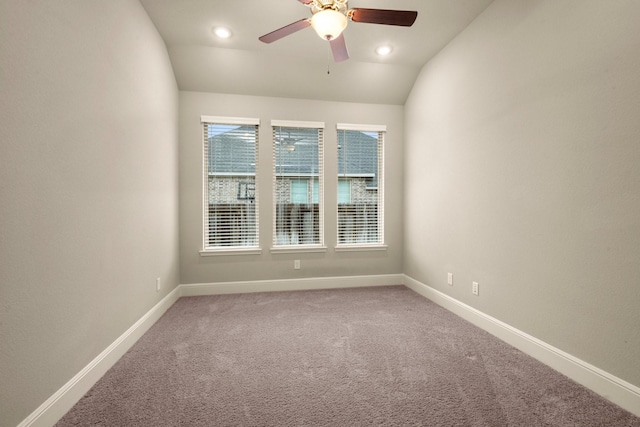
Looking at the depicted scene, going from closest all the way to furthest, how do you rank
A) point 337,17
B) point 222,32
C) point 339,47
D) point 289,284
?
point 337,17 → point 339,47 → point 222,32 → point 289,284

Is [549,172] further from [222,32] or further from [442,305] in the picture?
[222,32]

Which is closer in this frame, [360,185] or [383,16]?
[383,16]

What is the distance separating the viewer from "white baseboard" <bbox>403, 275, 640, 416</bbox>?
146 cm

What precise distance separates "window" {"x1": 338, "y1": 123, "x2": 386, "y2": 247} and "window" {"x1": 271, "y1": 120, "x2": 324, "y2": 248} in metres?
0.32

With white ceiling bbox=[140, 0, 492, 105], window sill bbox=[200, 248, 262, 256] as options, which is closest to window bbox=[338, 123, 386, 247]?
white ceiling bbox=[140, 0, 492, 105]

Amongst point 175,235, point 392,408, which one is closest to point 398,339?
point 392,408

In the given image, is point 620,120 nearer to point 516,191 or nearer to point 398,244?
point 516,191

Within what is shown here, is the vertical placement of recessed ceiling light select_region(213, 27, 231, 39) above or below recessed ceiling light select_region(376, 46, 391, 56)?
below

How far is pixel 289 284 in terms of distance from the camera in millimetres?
3645

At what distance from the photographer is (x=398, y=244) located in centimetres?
392

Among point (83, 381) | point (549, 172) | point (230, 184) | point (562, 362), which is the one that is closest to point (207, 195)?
point (230, 184)

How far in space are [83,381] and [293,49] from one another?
3401mm

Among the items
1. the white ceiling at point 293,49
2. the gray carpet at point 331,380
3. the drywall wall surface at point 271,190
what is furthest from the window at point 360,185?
the gray carpet at point 331,380

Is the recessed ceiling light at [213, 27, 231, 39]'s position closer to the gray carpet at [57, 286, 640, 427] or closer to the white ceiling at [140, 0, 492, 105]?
the white ceiling at [140, 0, 492, 105]
